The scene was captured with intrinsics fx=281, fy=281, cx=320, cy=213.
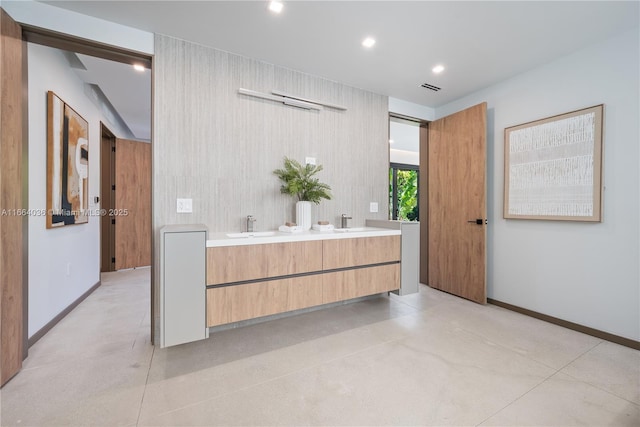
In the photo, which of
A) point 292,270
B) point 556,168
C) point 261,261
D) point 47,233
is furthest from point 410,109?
point 47,233

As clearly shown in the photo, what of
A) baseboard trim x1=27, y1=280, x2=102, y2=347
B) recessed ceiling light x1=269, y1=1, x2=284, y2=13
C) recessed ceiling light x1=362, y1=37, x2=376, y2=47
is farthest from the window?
baseboard trim x1=27, y1=280, x2=102, y2=347

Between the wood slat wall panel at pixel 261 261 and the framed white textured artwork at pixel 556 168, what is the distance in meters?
2.30

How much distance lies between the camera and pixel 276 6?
2004mm

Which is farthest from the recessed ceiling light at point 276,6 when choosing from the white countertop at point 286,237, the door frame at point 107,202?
the door frame at point 107,202

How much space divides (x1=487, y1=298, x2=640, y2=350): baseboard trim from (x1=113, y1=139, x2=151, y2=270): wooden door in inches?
226

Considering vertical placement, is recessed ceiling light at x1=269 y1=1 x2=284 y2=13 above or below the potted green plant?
above

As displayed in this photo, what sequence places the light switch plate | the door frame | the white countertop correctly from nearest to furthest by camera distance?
the white countertop → the light switch plate → the door frame

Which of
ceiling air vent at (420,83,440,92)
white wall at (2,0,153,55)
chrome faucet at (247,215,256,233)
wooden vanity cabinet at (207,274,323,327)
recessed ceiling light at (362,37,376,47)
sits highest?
ceiling air vent at (420,83,440,92)

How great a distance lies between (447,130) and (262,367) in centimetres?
349

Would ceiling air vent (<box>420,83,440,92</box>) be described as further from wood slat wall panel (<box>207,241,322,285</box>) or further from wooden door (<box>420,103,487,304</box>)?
wood slat wall panel (<box>207,241,322,285</box>)

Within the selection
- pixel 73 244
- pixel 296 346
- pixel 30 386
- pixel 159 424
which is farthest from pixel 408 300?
pixel 73 244

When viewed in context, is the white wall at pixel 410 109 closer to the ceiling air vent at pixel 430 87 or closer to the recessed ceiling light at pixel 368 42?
the ceiling air vent at pixel 430 87

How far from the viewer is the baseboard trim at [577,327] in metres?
2.30

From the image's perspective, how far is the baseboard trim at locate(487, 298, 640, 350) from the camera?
90.5 inches
